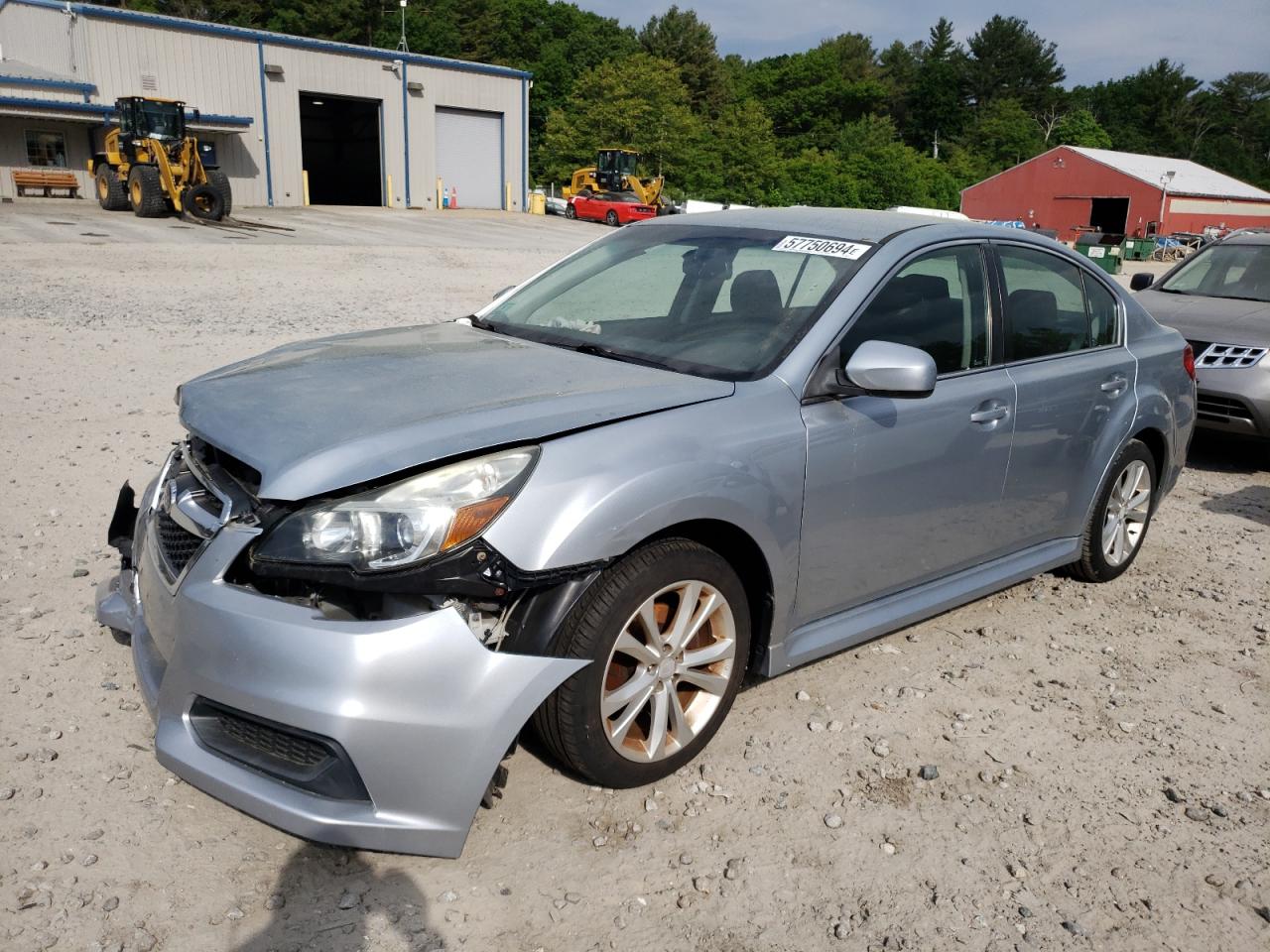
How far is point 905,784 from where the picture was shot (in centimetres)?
329

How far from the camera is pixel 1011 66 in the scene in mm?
110250

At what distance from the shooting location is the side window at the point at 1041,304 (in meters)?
4.14

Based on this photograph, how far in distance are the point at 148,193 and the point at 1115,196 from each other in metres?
48.1

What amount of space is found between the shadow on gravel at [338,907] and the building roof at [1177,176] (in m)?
59.0

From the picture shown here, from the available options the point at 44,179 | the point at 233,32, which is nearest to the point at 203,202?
the point at 44,179

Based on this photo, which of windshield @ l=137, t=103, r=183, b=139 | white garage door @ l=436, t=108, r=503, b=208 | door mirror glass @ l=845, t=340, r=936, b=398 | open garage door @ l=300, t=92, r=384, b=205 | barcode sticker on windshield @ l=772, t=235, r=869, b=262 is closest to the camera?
door mirror glass @ l=845, t=340, r=936, b=398

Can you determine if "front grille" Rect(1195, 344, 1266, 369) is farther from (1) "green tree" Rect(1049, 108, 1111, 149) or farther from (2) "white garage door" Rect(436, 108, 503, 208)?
(1) "green tree" Rect(1049, 108, 1111, 149)

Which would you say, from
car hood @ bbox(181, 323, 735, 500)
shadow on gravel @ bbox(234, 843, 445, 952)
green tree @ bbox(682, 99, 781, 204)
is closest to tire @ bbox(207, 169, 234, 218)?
car hood @ bbox(181, 323, 735, 500)

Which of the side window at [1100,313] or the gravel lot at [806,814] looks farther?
the side window at [1100,313]

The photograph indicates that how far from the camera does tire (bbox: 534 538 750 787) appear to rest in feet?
9.09

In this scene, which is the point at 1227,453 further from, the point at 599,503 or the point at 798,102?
the point at 798,102

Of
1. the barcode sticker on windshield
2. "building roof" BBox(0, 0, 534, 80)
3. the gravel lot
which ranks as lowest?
the gravel lot

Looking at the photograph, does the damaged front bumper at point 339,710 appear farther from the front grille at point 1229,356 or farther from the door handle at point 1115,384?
the front grille at point 1229,356

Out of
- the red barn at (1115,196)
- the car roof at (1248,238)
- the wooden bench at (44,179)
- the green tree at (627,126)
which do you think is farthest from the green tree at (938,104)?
the car roof at (1248,238)
